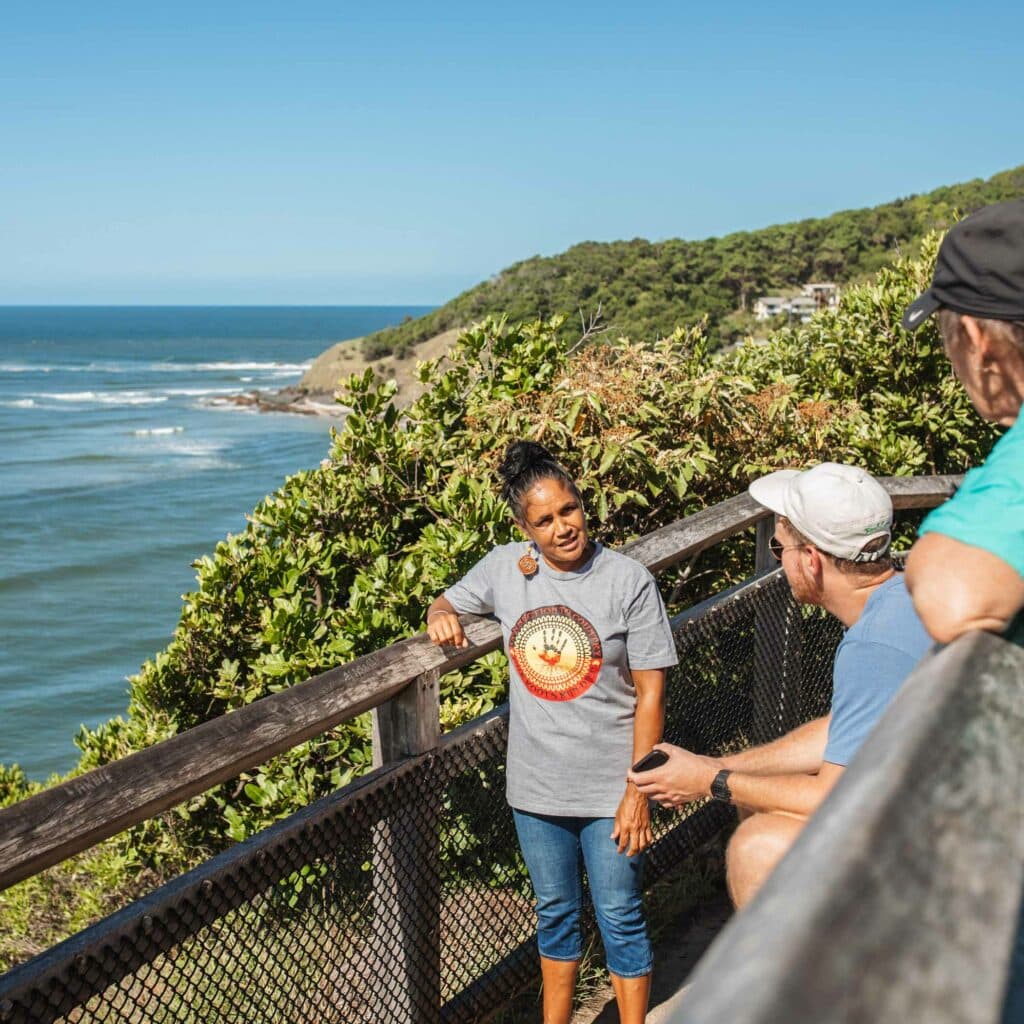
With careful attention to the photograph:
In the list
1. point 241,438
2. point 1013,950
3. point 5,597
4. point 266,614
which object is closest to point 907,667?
point 1013,950

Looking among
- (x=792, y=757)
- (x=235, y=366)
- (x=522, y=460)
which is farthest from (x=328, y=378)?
(x=792, y=757)

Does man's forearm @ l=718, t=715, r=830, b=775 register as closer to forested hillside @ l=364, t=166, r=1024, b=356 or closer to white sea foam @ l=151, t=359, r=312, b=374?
forested hillside @ l=364, t=166, r=1024, b=356

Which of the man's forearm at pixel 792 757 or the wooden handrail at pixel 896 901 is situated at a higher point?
the wooden handrail at pixel 896 901

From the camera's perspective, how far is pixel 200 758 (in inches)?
90.7

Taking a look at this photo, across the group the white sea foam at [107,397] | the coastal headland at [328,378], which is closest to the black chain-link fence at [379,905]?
the coastal headland at [328,378]

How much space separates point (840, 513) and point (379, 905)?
152 cm

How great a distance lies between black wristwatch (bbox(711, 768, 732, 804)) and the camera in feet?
8.82

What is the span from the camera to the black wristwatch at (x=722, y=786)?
2689 millimetres

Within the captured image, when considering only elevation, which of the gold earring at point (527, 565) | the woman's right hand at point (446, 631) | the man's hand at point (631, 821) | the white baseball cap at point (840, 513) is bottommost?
the man's hand at point (631, 821)

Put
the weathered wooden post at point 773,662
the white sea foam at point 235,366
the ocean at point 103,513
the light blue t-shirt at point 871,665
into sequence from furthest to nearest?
the white sea foam at point 235,366, the ocean at point 103,513, the weathered wooden post at point 773,662, the light blue t-shirt at point 871,665

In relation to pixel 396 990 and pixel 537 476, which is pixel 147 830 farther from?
pixel 537 476

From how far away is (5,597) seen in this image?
1073 inches

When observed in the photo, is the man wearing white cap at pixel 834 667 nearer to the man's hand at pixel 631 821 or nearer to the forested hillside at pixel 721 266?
the man's hand at pixel 631 821

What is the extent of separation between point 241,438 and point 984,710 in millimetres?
57192
